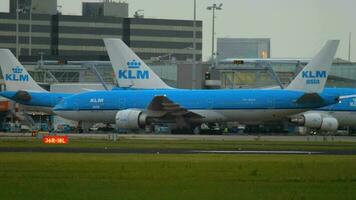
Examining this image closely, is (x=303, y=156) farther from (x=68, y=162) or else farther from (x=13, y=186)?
(x=13, y=186)

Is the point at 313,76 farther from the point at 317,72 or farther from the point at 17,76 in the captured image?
the point at 17,76

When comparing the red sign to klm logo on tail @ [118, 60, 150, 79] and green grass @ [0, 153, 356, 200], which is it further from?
klm logo on tail @ [118, 60, 150, 79]

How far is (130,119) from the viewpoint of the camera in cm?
9100

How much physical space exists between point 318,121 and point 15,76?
38.8 metres

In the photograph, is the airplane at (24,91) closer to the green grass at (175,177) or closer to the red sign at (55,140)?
the red sign at (55,140)

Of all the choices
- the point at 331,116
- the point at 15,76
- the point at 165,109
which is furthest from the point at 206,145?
the point at 15,76

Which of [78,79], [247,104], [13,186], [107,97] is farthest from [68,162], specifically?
[78,79]

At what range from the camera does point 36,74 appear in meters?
153

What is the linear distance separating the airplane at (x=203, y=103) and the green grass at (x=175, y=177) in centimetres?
4131

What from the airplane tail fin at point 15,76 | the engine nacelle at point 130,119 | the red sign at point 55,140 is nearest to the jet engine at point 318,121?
the engine nacelle at point 130,119

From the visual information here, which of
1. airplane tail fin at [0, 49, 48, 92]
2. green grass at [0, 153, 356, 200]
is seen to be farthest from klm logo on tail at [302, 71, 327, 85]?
green grass at [0, 153, 356, 200]

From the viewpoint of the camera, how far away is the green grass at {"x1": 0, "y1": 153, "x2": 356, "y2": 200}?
95.9ft

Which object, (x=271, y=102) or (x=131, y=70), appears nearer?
(x=271, y=102)

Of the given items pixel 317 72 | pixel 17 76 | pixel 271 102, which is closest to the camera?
pixel 271 102
